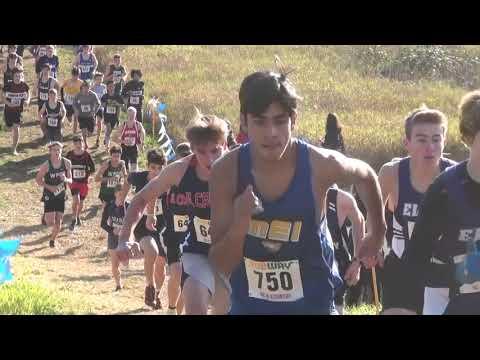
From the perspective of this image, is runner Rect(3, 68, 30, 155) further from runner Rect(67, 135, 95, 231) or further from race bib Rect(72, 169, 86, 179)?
race bib Rect(72, 169, 86, 179)

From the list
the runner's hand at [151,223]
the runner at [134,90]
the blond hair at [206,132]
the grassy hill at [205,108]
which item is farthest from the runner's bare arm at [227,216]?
the runner at [134,90]

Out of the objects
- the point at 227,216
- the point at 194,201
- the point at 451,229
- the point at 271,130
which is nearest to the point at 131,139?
the point at 194,201

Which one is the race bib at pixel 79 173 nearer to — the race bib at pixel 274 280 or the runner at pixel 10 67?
the runner at pixel 10 67

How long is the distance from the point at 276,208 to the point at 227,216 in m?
0.22

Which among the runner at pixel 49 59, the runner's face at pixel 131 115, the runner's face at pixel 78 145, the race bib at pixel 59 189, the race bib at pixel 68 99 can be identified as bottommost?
the race bib at pixel 59 189

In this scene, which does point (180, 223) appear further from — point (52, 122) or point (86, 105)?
point (52, 122)

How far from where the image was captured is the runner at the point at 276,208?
3742 mm

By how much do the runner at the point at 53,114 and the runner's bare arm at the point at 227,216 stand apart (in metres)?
14.6

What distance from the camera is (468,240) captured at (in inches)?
144

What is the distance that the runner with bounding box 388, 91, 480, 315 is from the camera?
3555 millimetres

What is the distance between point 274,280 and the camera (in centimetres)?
396

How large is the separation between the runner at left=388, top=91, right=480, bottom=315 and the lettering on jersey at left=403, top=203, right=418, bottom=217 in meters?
1.79

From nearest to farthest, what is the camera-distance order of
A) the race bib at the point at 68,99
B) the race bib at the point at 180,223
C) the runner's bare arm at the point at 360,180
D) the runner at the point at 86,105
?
the runner's bare arm at the point at 360,180
the race bib at the point at 180,223
the runner at the point at 86,105
the race bib at the point at 68,99
